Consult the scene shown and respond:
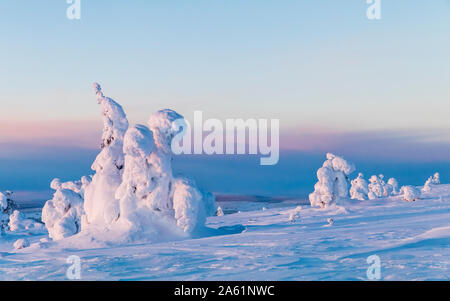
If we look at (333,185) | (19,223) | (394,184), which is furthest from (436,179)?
(19,223)

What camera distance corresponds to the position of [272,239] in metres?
17.9

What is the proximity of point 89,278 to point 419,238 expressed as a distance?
1085 centimetres

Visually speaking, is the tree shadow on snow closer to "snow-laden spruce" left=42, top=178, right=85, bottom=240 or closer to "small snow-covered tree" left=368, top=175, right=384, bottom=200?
"snow-laden spruce" left=42, top=178, right=85, bottom=240

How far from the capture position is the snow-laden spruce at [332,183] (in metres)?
38.1

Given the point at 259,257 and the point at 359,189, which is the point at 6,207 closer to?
the point at 259,257

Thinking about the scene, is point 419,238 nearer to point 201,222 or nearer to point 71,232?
point 201,222

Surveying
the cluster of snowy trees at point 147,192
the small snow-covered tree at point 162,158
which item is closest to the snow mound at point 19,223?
the cluster of snowy trees at point 147,192

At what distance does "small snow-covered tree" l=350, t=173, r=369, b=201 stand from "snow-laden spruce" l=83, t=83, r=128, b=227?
36352mm

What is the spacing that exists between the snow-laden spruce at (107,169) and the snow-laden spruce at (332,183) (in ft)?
67.4

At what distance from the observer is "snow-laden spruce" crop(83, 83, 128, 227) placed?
20359 mm

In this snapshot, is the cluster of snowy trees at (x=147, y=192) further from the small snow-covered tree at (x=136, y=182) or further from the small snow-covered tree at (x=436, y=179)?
the small snow-covered tree at (x=436, y=179)
